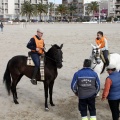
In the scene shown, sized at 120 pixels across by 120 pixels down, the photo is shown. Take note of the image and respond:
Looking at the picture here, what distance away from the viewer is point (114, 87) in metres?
6.39

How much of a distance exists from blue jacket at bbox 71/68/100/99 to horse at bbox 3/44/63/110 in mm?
2011

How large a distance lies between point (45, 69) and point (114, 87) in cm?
276

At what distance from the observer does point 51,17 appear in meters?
153

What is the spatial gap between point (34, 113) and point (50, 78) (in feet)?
3.75

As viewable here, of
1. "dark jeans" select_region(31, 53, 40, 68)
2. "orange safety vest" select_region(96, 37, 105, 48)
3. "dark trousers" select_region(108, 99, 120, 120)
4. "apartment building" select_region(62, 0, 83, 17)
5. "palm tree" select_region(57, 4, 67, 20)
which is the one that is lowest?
"dark trousers" select_region(108, 99, 120, 120)

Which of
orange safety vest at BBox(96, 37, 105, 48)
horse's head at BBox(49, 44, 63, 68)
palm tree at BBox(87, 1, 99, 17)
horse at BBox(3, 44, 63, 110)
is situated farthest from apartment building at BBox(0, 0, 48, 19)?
horse's head at BBox(49, 44, 63, 68)

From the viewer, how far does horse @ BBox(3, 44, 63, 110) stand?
330 inches

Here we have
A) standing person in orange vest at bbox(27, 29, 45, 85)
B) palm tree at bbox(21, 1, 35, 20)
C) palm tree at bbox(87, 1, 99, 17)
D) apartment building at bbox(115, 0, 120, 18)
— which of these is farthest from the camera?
palm tree at bbox(87, 1, 99, 17)

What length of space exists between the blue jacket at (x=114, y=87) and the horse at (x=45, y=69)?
226 cm

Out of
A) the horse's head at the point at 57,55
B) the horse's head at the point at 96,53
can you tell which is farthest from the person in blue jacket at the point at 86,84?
the horse's head at the point at 96,53

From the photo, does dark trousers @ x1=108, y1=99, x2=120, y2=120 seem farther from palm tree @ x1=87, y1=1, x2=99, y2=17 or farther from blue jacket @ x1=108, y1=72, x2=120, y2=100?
palm tree @ x1=87, y1=1, x2=99, y2=17

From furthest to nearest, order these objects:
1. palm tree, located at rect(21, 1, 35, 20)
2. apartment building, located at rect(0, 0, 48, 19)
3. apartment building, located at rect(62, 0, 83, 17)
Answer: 1. apartment building, located at rect(62, 0, 83, 17)
2. apartment building, located at rect(0, 0, 48, 19)
3. palm tree, located at rect(21, 1, 35, 20)

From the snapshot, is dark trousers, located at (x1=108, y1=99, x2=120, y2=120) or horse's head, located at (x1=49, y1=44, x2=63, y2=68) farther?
horse's head, located at (x1=49, y1=44, x2=63, y2=68)

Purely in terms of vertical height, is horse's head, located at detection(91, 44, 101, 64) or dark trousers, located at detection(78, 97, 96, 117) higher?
horse's head, located at detection(91, 44, 101, 64)
